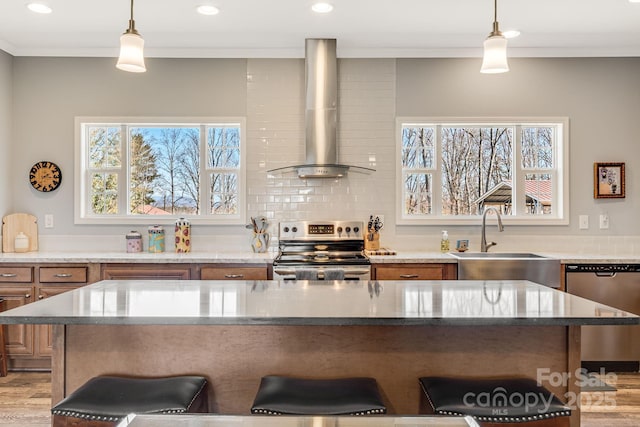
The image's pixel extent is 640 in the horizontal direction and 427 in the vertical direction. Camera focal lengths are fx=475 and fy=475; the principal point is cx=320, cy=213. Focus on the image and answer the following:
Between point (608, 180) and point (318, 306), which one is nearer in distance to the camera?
point (318, 306)

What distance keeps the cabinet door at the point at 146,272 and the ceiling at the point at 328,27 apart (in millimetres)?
1877

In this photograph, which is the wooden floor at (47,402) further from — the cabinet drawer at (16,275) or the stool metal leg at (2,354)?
the cabinet drawer at (16,275)

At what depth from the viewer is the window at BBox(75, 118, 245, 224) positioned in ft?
14.1

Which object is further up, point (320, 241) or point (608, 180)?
point (608, 180)

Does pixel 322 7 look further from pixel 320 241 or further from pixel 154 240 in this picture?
pixel 154 240

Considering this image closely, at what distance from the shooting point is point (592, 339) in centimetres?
355

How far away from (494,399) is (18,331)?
354 centimetres

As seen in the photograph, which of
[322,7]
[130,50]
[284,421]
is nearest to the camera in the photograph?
[284,421]

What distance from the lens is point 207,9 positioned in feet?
11.2

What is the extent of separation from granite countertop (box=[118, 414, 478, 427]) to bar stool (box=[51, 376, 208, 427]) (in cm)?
32

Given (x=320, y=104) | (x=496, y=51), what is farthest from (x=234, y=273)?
(x=496, y=51)

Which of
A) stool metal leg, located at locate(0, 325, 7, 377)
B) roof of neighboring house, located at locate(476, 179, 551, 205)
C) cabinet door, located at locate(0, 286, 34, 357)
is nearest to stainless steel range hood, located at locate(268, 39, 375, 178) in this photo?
roof of neighboring house, located at locate(476, 179, 551, 205)

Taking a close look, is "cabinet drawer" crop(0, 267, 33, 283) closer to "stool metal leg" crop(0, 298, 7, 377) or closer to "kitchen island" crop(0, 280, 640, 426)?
"stool metal leg" crop(0, 298, 7, 377)

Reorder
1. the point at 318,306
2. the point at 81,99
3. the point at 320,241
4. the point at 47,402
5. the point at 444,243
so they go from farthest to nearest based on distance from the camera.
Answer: the point at 81,99 < the point at 444,243 < the point at 320,241 < the point at 47,402 < the point at 318,306
